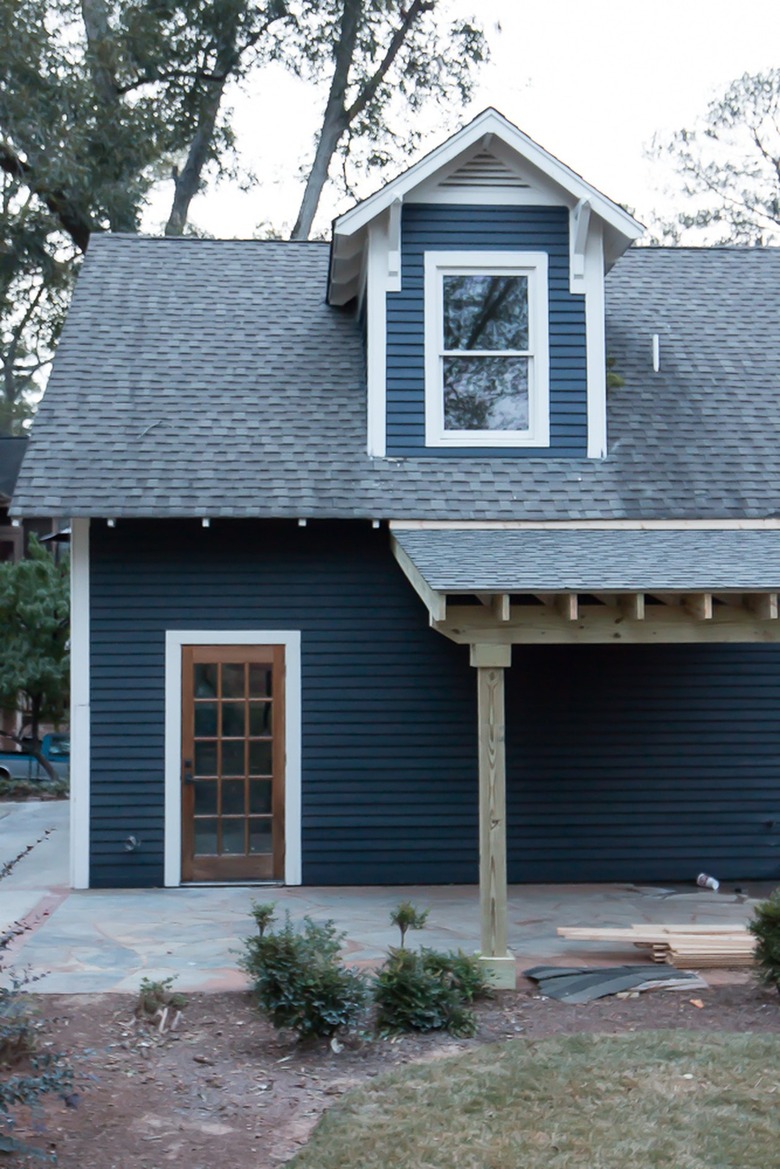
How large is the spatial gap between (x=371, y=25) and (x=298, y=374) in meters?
15.2

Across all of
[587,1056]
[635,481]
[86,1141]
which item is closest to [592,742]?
[635,481]

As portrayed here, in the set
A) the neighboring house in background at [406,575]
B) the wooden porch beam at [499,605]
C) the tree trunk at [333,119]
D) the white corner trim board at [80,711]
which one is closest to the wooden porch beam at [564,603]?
the wooden porch beam at [499,605]

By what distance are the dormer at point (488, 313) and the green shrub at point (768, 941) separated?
471cm

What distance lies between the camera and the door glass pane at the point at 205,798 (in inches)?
389

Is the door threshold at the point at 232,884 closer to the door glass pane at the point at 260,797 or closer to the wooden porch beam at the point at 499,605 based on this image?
the door glass pane at the point at 260,797

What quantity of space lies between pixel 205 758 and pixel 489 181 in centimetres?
533

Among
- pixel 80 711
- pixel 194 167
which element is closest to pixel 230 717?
pixel 80 711

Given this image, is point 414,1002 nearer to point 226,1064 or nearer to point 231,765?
point 226,1064

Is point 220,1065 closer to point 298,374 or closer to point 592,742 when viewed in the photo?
point 592,742

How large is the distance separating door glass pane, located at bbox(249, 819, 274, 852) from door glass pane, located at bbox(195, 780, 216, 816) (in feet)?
1.09

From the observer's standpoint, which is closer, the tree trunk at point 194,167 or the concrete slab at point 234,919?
the concrete slab at point 234,919

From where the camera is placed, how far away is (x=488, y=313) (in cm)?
1055

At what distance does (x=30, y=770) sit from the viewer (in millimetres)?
17406

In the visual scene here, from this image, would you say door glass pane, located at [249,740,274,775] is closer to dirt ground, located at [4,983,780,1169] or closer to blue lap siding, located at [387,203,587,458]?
blue lap siding, located at [387,203,587,458]
